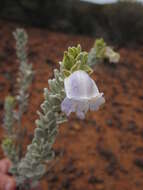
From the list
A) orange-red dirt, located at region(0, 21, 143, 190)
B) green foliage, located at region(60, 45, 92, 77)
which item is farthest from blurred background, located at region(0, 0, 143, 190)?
green foliage, located at region(60, 45, 92, 77)

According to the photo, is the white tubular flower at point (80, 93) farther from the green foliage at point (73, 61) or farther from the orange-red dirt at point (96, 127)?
the orange-red dirt at point (96, 127)

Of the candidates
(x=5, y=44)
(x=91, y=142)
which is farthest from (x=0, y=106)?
(x=5, y=44)

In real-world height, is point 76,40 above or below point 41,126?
above

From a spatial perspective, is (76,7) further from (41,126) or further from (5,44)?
(41,126)

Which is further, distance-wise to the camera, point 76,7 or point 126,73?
point 76,7

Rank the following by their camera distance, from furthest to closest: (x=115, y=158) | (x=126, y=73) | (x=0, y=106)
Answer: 1. (x=126, y=73)
2. (x=0, y=106)
3. (x=115, y=158)

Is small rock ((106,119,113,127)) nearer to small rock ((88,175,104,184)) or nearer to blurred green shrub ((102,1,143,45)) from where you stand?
small rock ((88,175,104,184))
